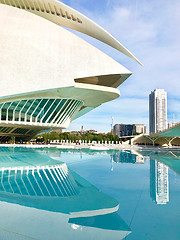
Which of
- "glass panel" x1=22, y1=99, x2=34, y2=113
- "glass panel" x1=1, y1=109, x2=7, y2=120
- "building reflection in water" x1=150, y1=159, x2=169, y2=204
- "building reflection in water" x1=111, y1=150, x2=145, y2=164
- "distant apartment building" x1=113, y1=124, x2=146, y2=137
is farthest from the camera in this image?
"distant apartment building" x1=113, y1=124, x2=146, y2=137

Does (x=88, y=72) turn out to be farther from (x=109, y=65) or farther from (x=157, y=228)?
(x=157, y=228)

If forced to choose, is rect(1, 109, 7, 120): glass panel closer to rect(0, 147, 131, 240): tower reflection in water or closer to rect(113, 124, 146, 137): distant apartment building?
rect(0, 147, 131, 240): tower reflection in water

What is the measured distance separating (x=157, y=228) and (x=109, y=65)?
70.2ft

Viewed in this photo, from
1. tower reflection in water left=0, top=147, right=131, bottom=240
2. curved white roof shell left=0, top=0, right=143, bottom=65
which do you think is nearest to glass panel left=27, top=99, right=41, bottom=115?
curved white roof shell left=0, top=0, right=143, bottom=65

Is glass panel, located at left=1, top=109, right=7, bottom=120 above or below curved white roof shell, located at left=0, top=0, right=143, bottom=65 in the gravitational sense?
below

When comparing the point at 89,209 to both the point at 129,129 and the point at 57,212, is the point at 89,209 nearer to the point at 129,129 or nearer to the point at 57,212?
the point at 57,212

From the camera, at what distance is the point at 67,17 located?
80.4 feet

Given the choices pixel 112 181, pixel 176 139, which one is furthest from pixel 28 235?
pixel 176 139

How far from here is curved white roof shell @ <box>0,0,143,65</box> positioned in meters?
23.3

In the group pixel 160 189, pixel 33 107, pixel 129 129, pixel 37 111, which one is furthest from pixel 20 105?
pixel 129 129

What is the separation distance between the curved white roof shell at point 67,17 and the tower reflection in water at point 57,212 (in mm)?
20802

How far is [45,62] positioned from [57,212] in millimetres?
19951

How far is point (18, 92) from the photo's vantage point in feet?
69.4

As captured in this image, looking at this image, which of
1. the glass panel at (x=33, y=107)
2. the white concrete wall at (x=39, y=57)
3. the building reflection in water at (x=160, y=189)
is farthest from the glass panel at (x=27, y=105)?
the building reflection in water at (x=160, y=189)
